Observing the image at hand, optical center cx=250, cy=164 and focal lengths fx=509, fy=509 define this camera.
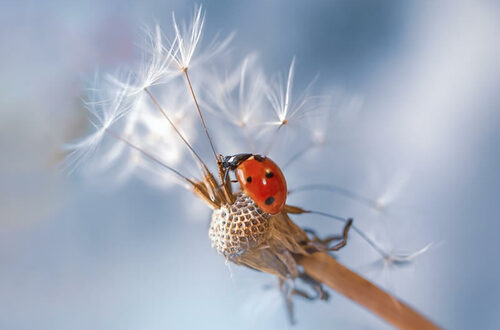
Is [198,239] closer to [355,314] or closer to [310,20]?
[355,314]

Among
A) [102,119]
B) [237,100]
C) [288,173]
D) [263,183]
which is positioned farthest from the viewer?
[288,173]

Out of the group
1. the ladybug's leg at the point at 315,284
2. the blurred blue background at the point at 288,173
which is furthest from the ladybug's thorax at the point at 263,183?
the blurred blue background at the point at 288,173

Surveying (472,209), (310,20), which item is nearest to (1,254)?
(310,20)

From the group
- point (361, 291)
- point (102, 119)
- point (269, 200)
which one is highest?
point (102, 119)

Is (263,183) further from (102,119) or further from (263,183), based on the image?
(102,119)

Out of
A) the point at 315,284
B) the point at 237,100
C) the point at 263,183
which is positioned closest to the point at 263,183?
the point at 263,183
